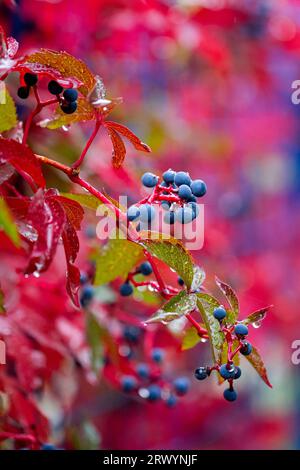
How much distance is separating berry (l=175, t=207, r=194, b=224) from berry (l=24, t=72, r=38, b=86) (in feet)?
0.72

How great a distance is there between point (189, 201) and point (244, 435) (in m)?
2.15

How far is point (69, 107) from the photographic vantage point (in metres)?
0.73

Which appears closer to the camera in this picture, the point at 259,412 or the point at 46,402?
the point at 46,402

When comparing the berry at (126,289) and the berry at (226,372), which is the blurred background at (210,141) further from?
the berry at (226,372)

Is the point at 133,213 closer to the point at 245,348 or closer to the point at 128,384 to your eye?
the point at 245,348

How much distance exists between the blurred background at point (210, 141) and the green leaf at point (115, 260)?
0.43m

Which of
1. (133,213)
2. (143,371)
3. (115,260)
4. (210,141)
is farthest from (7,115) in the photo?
(210,141)

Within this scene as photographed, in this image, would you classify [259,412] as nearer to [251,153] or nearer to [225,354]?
[251,153]

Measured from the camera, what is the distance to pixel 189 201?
2.38 ft

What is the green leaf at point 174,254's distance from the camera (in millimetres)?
720

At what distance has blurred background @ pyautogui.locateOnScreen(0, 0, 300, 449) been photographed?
1595 mm

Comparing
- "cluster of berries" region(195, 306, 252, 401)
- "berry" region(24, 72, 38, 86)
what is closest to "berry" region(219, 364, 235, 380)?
"cluster of berries" region(195, 306, 252, 401)
